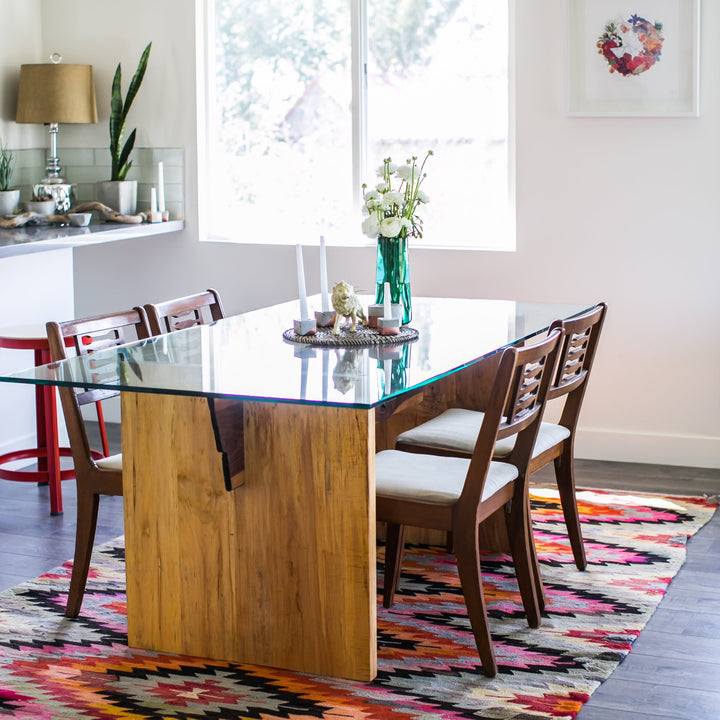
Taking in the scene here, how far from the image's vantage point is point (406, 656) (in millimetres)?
2879

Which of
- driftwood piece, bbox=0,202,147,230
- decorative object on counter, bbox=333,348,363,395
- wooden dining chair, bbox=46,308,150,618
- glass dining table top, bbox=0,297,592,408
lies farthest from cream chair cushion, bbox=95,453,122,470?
driftwood piece, bbox=0,202,147,230

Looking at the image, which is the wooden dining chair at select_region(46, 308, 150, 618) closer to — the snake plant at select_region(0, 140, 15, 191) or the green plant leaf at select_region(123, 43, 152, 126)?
the snake plant at select_region(0, 140, 15, 191)

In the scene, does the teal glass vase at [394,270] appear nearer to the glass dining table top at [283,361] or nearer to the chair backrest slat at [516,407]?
the glass dining table top at [283,361]

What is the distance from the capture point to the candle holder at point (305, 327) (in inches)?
128

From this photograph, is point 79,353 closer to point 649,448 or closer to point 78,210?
point 78,210

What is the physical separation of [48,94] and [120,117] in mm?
343

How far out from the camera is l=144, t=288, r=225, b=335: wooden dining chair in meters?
3.52

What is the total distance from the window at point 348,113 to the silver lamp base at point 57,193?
0.65 meters

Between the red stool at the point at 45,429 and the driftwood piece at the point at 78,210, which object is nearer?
the red stool at the point at 45,429

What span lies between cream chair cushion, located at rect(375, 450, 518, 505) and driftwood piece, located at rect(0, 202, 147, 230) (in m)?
2.36

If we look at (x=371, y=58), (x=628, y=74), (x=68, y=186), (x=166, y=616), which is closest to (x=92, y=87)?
(x=68, y=186)

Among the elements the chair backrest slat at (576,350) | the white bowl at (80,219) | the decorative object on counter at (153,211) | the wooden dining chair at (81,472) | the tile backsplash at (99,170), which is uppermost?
the tile backsplash at (99,170)

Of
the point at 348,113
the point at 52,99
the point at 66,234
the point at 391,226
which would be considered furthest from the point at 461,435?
the point at 52,99

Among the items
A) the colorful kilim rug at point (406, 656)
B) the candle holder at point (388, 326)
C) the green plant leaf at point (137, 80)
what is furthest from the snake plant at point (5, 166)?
the candle holder at point (388, 326)
